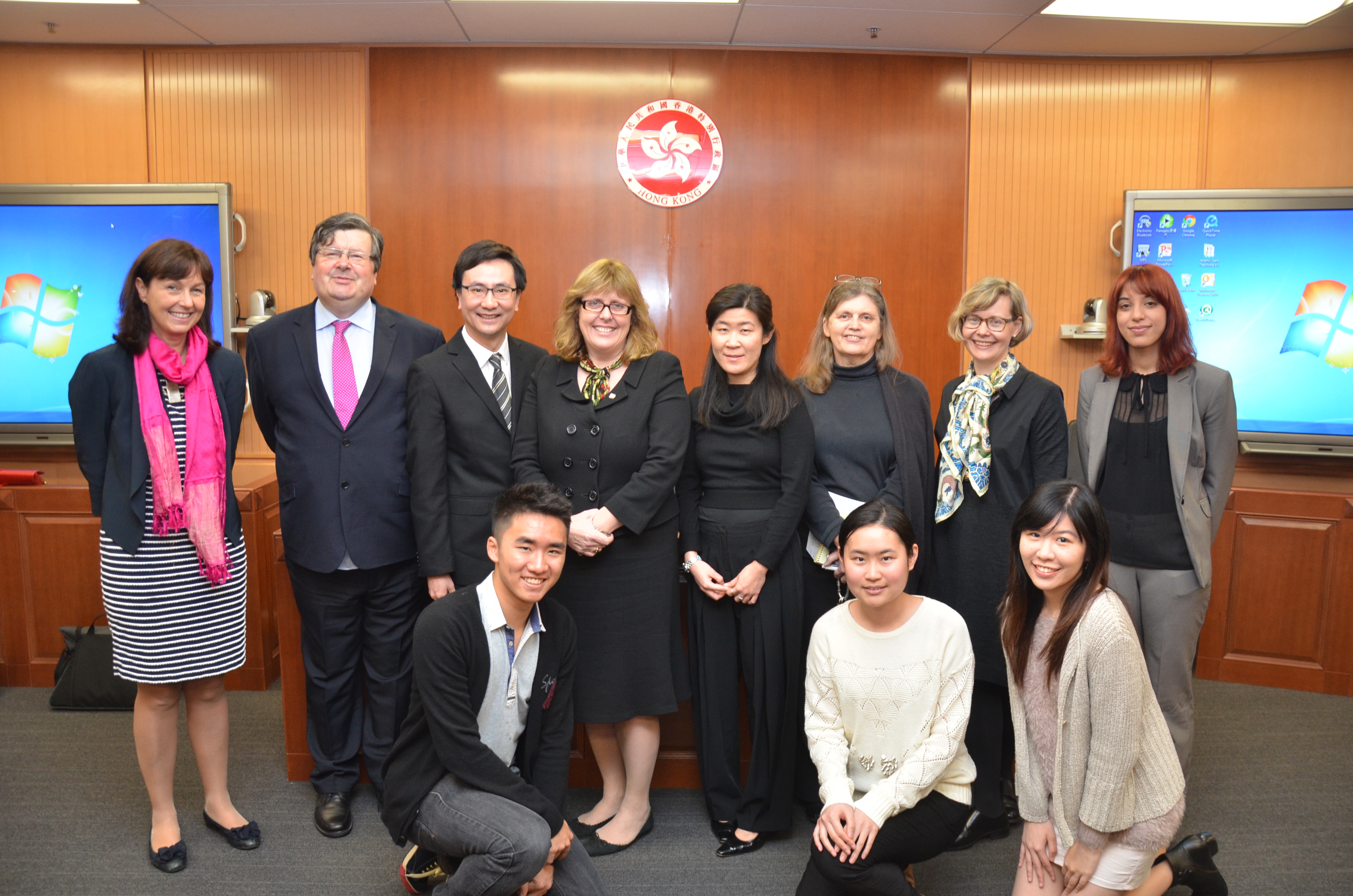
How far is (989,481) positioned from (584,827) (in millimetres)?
1517

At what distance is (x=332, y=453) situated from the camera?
248 centimetres

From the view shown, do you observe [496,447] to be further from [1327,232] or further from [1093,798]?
[1327,232]

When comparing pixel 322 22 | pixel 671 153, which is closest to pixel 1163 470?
pixel 671 153

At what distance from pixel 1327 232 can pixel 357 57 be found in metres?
4.59

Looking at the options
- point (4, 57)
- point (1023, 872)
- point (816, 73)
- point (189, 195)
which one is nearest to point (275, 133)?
point (189, 195)

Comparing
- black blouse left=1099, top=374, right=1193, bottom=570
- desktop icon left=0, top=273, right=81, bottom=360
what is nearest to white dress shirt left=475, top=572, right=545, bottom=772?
black blouse left=1099, top=374, right=1193, bottom=570

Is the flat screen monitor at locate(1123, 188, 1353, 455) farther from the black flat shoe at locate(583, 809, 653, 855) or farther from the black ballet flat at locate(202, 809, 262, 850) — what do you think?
the black ballet flat at locate(202, 809, 262, 850)

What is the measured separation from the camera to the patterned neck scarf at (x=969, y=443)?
2482 millimetres

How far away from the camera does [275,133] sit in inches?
168

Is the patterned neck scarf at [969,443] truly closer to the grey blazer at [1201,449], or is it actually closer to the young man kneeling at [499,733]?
the grey blazer at [1201,449]

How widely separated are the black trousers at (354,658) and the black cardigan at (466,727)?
576mm

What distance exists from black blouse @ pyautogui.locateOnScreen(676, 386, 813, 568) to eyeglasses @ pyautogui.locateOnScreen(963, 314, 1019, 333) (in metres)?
0.57

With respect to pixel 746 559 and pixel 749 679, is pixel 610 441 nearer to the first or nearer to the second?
pixel 746 559

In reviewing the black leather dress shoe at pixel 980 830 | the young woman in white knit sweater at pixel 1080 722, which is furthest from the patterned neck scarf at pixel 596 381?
the black leather dress shoe at pixel 980 830
